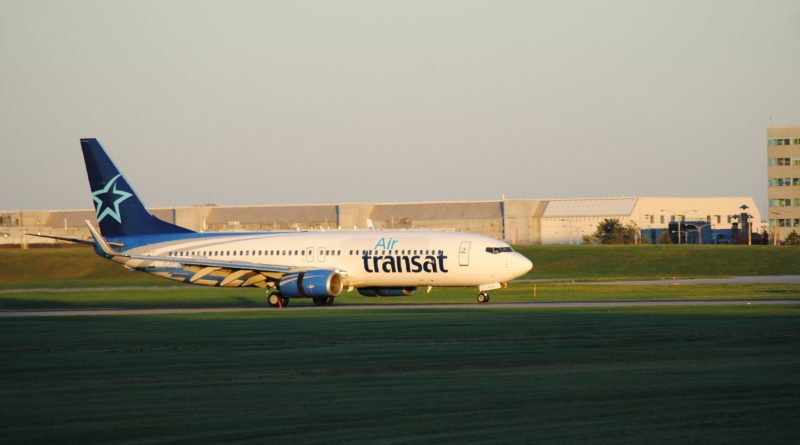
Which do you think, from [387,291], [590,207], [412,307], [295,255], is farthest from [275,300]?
[590,207]

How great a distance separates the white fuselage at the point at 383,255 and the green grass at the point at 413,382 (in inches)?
624

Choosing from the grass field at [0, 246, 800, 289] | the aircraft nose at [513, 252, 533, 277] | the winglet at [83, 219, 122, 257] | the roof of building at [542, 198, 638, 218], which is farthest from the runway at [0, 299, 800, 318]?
the roof of building at [542, 198, 638, 218]

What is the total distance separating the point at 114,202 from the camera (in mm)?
66000

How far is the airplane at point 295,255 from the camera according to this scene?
58094 millimetres

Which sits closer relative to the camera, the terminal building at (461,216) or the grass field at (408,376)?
the grass field at (408,376)

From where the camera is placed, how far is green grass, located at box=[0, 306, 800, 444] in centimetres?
1823

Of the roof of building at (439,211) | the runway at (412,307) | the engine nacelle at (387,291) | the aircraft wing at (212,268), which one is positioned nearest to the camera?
the runway at (412,307)

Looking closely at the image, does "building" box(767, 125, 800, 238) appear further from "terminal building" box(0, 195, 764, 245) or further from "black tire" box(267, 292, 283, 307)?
"black tire" box(267, 292, 283, 307)

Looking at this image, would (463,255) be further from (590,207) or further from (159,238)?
(590,207)

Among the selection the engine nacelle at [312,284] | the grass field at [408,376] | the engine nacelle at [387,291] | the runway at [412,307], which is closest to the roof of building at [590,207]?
the engine nacelle at [387,291]

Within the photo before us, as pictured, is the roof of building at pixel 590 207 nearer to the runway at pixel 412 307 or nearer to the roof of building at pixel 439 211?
the roof of building at pixel 439 211

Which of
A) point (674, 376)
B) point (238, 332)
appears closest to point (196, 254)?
point (238, 332)

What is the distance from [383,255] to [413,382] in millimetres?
34652

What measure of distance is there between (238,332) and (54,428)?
2046cm
